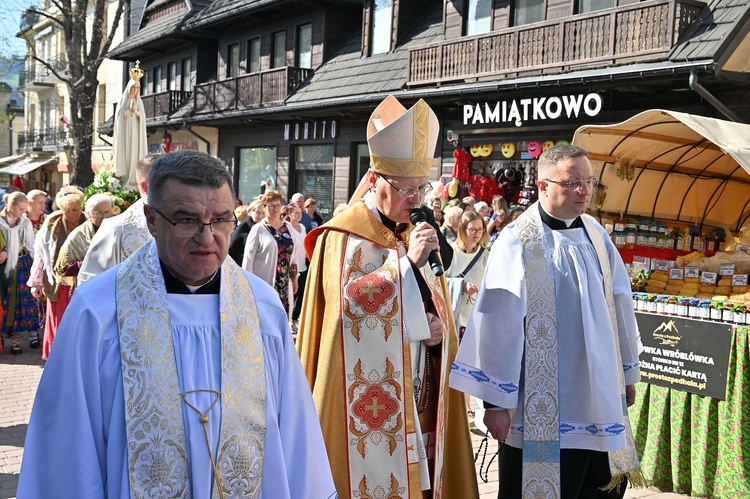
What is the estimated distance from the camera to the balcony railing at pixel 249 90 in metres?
19.7

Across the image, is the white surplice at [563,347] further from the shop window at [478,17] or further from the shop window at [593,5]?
the shop window at [478,17]

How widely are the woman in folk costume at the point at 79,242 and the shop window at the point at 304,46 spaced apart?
14835 mm

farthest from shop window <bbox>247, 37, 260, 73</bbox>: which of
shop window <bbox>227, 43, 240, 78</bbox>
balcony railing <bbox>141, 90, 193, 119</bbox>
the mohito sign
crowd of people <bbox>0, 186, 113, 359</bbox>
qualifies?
crowd of people <bbox>0, 186, 113, 359</bbox>

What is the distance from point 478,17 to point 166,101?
566 inches

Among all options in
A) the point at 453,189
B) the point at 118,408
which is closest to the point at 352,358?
the point at 118,408

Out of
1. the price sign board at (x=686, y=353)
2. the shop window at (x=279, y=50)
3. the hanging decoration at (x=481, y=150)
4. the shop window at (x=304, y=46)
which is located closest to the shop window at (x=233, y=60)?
the shop window at (x=279, y=50)

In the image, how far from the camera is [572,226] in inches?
151

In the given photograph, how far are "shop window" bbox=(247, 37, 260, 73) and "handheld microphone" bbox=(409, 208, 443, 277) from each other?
19862mm

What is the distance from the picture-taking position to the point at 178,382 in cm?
212

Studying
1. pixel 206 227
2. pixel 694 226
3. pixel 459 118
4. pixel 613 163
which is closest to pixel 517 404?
pixel 206 227

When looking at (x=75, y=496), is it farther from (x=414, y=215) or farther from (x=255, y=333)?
(x=414, y=215)

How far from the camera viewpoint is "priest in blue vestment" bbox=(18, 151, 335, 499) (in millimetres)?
1998

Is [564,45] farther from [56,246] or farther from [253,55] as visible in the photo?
[253,55]

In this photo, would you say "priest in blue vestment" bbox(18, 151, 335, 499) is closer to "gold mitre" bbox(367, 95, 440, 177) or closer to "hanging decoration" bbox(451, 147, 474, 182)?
"gold mitre" bbox(367, 95, 440, 177)
